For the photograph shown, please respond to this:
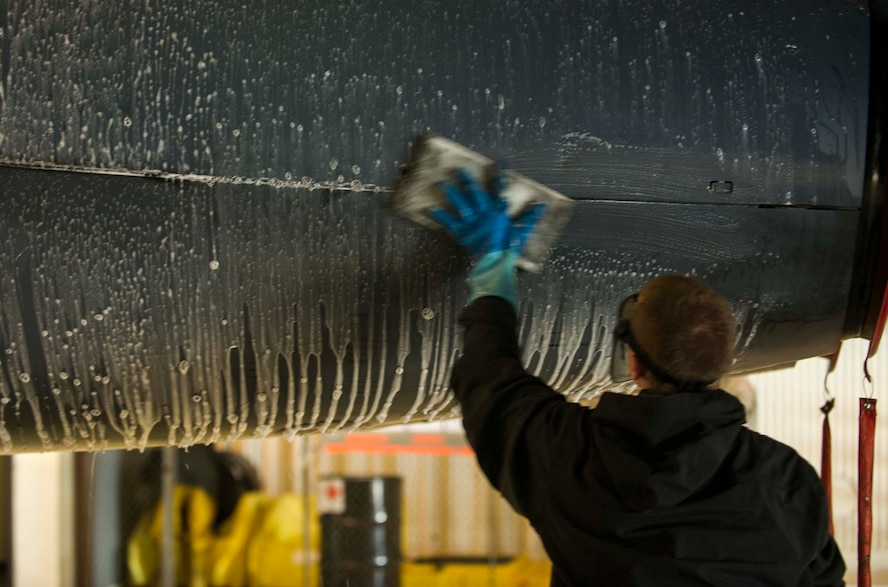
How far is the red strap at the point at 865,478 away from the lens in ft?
4.40

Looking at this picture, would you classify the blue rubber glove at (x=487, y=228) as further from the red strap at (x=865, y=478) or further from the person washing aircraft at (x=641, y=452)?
the red strap at (x=865, y=478)

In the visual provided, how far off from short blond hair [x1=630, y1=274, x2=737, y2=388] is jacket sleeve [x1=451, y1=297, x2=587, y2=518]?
127mm

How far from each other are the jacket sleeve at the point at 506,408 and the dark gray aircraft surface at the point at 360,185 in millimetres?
68

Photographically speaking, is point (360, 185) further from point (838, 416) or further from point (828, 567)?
point (838, 416)

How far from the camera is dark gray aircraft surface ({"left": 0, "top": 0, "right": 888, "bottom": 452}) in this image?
101cm

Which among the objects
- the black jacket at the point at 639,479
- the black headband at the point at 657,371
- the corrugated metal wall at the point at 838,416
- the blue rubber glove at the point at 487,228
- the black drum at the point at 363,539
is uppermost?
the blue rubber glove at the point at 487,228

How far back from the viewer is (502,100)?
1.12m

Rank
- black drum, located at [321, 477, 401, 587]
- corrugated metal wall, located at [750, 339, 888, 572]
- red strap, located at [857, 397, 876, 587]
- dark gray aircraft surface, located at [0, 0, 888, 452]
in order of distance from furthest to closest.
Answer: corrugated metal wall, located at [750, 339, 888, 572] → black drum, located at [321, 477, 401, 587] → red strap, located at [857, 397, 876, 587] → dark gray aircraft surface, located at [0, 0, 888, 452]

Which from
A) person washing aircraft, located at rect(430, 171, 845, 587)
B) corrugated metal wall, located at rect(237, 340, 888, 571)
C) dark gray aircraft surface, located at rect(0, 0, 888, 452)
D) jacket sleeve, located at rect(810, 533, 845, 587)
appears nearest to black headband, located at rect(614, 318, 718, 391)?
person washing aircraft, located at rect(430, 171, 845, 587)

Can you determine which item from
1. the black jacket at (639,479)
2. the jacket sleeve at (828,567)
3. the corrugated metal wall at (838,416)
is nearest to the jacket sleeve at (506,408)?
the black jacket at (639,479)

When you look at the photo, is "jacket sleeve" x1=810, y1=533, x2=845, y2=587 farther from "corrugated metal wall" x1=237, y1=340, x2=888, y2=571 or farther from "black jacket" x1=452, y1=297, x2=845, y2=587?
"corrugated metal wall" x1=237, y1=340, x2=888, y2=571

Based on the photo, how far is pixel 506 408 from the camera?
114cm

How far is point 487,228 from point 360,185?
0.56 ft

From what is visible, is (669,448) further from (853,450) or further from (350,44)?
(853,450)
